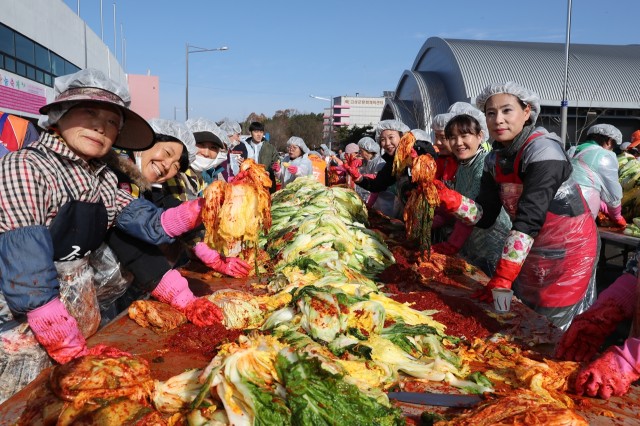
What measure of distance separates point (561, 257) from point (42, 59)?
2831 cm

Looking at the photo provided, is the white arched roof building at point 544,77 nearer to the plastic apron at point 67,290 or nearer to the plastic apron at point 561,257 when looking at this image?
the plastic apron at point 561,257

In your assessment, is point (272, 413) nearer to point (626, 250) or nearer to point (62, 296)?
point (62, 296)

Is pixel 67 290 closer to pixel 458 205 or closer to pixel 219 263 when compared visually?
pixel 219 263

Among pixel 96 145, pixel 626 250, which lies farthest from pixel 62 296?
pixel 626 250

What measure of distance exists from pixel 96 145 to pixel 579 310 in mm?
3898

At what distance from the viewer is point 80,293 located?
9.70ft

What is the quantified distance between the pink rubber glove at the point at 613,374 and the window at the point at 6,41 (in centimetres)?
2406

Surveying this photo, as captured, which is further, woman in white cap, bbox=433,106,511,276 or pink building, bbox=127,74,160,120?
pink building, bbox=127,74,160,120

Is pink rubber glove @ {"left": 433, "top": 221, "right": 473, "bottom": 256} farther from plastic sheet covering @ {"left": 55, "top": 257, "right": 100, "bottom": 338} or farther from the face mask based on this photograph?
plastic sheet covering @ {"left": 55, "top": 257, "right": 100, "bottom": 338}

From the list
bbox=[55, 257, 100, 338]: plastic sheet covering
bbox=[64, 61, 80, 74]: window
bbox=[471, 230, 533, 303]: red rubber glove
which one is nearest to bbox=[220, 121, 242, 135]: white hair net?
bbox=[55, 257, 100, 338]: plastic sheet covering

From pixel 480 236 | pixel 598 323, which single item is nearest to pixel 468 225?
pixel 480 236

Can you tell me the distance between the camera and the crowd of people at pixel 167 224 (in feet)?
8.13

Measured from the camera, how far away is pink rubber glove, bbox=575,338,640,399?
233 centimetres

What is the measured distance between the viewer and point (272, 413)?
202cm
